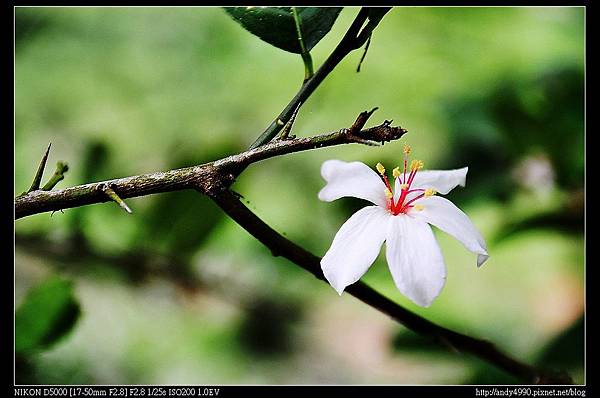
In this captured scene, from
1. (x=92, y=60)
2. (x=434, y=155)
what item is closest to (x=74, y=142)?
(x=92, y=60)

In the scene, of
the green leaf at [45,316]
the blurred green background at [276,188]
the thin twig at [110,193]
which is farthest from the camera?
the blurred green background at [276,188]

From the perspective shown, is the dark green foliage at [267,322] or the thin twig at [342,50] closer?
the thin twig at [342,50]

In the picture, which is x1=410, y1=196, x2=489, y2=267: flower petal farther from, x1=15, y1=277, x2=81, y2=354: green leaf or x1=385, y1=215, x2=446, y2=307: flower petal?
x1=15, y1=277, x2=81, y2=354: green leaf

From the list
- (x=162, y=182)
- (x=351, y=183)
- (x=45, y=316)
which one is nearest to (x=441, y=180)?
(x=351, y=183)

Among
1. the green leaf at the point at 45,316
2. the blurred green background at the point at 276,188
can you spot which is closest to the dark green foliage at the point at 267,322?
the blurred green background at the point at 276,188

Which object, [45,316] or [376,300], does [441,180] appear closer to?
[376,300]

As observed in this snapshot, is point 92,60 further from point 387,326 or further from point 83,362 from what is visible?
point 387,326

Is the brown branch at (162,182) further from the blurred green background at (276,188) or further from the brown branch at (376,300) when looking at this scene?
the blurred green background at (276,188)
